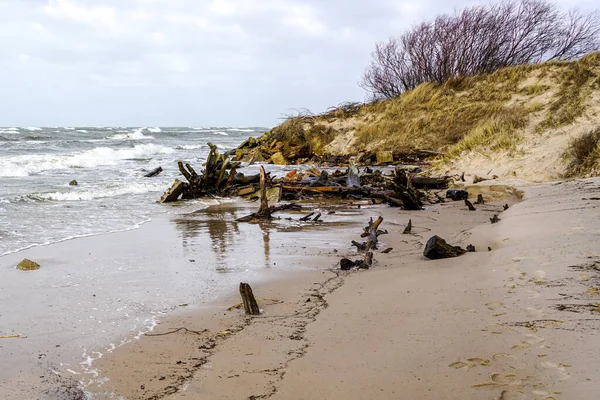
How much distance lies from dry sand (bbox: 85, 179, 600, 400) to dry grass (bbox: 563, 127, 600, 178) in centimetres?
546

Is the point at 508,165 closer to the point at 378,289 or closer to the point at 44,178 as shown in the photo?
the point at 378,289

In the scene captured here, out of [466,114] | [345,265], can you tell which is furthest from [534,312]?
[466,114]

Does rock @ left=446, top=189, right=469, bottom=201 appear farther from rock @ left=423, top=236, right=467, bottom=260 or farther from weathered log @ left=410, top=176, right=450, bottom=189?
rock @ left=423, top=236, right=467, bottom=260

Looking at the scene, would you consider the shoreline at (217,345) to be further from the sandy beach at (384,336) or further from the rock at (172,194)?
the rock at (172,194)

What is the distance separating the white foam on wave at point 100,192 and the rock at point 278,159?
26.6 ft

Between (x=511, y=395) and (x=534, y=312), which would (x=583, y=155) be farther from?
(x=511, y=395)

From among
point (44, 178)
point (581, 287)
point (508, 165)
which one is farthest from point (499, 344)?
point (44, 178)

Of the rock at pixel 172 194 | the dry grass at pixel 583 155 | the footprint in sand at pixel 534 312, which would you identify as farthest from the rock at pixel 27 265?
the dry grass at pixel 583 155

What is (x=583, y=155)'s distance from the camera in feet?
33.8

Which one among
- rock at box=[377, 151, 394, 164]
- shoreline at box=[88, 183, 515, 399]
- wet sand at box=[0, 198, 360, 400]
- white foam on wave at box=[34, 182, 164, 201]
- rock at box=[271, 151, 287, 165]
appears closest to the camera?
shoreline at box=[88, 183, 515, 399]

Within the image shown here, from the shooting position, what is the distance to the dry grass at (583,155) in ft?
32.4

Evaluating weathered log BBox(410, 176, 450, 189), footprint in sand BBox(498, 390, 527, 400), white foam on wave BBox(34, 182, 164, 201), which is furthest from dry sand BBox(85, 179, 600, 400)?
white foam on wave BBox(34, 182, 164, 201)

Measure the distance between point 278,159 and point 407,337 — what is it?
19619 mm

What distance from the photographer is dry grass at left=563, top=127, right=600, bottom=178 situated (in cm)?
987
